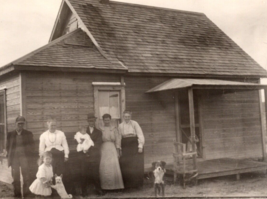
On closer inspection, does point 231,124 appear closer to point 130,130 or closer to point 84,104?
point 130,130

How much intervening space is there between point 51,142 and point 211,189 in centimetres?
413

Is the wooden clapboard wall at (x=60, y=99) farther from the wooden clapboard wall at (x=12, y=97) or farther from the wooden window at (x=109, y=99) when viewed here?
the wooden clapboard wall at (x=12, y=97)

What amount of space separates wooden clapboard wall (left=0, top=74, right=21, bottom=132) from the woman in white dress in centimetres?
235

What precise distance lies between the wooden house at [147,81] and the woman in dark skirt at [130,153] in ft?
4.68

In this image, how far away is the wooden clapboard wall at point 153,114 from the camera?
33.1 ft

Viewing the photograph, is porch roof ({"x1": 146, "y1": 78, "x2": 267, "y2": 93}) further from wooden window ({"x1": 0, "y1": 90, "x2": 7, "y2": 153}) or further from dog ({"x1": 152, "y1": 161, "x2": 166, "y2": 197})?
wooden window ({"x1": 0, "y1": 90, "x2": 7, "y2": 153})

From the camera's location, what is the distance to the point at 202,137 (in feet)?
36.7

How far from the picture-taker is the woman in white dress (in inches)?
305

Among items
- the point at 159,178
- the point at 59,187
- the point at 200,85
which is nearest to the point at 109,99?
the point at 200,85

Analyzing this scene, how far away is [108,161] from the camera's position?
777 cm

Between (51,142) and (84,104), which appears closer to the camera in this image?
(51,142)

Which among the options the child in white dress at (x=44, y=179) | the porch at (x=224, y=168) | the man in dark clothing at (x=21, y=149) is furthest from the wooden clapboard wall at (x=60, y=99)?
the porch at (x=224, y=168)

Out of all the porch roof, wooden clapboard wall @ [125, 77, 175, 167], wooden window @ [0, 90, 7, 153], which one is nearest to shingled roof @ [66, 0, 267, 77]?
wooden clapboard wall @ [125, 77, 175, 167]

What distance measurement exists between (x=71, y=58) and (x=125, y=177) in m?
3.57
